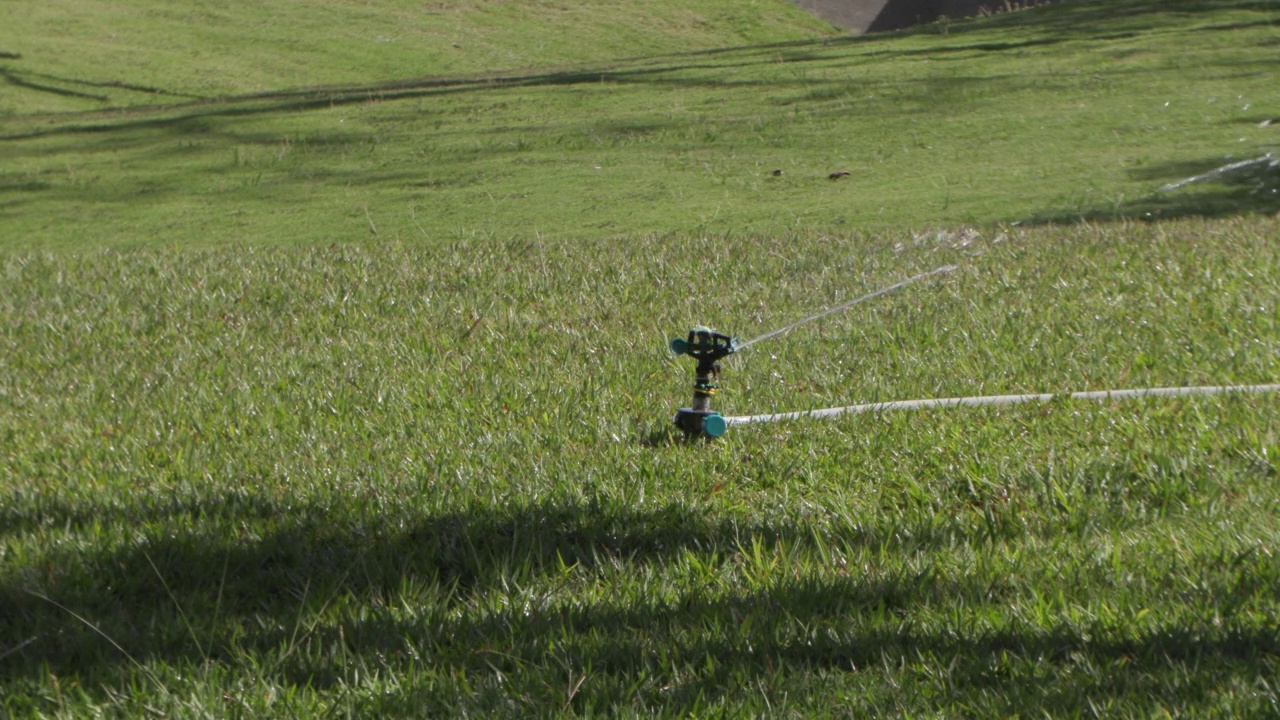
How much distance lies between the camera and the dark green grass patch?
3066mm

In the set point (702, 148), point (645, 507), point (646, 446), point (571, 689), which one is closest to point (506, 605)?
point (571, 689)

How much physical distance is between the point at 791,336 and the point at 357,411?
201 cm

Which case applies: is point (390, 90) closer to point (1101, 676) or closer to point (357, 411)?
point (357, 411)

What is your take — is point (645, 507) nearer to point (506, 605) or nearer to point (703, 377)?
point (703, 377)

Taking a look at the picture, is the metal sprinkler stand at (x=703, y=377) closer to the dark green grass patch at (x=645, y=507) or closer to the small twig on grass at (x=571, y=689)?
the dark green grass patch at (x=645, y=507)

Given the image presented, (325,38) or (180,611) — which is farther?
(325,38)

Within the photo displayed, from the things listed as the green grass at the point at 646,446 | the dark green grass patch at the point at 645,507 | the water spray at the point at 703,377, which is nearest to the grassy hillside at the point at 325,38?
the green grass at the point at 646,446

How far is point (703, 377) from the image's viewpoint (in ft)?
14.5

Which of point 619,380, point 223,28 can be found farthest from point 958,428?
point 223,28

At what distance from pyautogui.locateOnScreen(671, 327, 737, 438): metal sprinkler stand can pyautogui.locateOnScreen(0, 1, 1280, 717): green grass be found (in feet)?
0.36

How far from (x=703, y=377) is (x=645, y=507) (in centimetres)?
56

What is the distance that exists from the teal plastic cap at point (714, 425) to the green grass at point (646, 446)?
0.11m

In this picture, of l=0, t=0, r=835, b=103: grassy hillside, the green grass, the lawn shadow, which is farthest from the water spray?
l=0, t=0, r=835, b=103: grassy hillside

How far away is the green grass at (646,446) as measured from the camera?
312 centimetres
